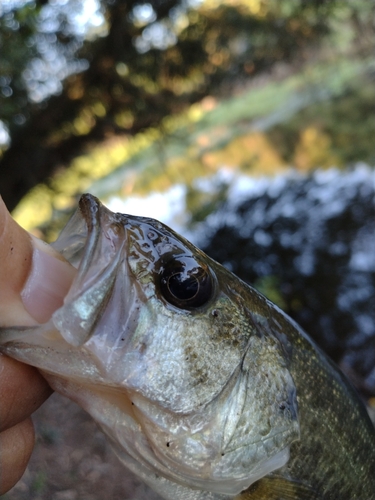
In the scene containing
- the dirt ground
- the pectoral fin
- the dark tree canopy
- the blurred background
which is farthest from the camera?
the dark tree canopy


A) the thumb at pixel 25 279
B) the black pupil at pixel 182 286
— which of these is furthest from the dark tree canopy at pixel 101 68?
the black pupil at pixel 182 286

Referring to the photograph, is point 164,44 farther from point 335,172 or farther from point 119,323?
point 119,323

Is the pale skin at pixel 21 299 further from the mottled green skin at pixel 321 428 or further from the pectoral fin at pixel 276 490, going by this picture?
the pectoral fin at pixel 276 490

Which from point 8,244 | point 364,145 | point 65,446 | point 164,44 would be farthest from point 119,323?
point 364,145

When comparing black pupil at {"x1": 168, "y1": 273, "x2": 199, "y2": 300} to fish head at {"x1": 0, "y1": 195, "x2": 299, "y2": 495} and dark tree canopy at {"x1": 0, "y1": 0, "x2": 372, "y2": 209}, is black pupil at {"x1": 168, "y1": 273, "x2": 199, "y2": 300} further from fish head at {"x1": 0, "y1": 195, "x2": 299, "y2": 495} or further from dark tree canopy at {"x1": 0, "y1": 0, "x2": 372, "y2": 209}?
dark tree canopy at {"x1": 0, "y1": 0, "x2": 372, "y2": 209}

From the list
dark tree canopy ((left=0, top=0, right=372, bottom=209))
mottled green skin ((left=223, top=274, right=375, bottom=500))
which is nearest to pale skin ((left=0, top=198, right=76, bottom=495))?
mottled green skin ((left=223, top=274, right=375, bottom=500))

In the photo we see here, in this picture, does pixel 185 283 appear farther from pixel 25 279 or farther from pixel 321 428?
pixel 321 428
